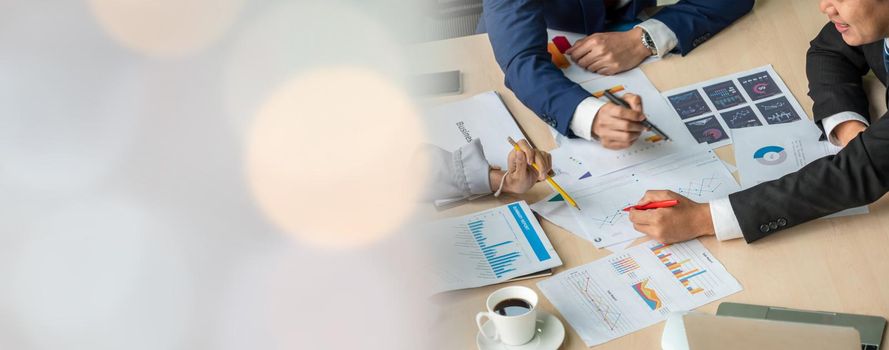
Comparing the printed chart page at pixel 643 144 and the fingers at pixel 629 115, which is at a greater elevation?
the fingers at pixel 629 115

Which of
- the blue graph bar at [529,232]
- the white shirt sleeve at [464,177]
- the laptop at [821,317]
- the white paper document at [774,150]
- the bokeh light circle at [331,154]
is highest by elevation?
the bokeh light circle at [331,154]

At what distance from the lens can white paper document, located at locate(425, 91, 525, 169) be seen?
127 cm

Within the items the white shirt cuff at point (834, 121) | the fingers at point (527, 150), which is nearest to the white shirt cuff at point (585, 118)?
the fingers at point (527, 150)

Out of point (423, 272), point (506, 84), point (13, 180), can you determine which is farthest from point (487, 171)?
point (13, 180)

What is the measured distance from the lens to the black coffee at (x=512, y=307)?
923 millimetres

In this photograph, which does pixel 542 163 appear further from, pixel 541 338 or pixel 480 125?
pixel 541 338

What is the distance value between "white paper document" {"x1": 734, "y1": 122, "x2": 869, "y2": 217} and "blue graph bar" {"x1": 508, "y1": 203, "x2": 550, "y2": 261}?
34cm

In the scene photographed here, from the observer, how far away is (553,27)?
5.20ft

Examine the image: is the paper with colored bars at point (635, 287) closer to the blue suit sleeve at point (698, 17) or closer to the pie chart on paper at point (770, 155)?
the pie chart on paper at point (770, 155)

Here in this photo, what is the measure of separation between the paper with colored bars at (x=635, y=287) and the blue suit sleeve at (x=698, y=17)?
54 centimetres

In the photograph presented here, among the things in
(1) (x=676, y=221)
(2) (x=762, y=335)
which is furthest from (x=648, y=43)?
(2) (x=762, y=335)

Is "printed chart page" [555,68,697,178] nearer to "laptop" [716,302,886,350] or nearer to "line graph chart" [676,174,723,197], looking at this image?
"line graph chart" [676,174,723,197]

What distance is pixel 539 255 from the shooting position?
107 cm
